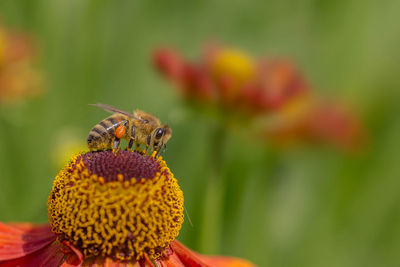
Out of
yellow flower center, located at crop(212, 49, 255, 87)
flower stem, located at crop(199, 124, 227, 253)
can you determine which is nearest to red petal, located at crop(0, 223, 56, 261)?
flower stem, located at crop(199, 124, 227, 253)

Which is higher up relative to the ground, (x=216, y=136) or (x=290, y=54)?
(x=290, y=54)

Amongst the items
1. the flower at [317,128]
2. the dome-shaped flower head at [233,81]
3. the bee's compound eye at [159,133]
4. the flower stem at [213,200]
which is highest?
the dome-shaped flower head at [233,81]

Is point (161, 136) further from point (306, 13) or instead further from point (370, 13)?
point (370, 13)

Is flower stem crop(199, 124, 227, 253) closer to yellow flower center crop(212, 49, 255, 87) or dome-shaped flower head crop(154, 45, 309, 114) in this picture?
dome-shaped flower head crop(154, 45, 309, 114)

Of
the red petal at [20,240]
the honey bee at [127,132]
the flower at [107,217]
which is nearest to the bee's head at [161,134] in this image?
the honey bee at [127,132]

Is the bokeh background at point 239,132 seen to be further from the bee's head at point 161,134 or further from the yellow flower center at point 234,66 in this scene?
the bee's head at point 161,134

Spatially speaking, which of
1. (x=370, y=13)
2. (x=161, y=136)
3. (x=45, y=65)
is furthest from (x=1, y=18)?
(x=370, y=13)
